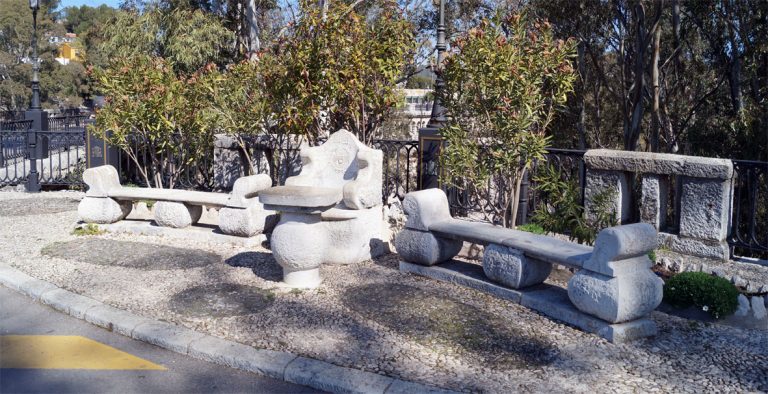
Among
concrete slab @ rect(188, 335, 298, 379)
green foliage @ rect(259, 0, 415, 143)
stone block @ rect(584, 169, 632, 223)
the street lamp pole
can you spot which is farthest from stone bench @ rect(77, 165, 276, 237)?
stone block @ rect(584, 169, 632, 223)

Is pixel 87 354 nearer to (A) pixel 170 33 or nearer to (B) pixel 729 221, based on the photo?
(B) pixel 729 221

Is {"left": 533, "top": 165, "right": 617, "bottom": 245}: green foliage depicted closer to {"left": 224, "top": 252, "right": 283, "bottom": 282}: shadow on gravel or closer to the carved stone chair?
the carved stone chair

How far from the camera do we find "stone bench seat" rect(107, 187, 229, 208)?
884 cm

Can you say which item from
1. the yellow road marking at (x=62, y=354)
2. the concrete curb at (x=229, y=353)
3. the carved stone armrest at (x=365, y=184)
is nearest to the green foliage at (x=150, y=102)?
the carved stone armrest at (x=365, y=184)

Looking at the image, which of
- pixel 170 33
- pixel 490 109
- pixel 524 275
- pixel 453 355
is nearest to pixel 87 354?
pixel 453 355

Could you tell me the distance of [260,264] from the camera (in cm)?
767

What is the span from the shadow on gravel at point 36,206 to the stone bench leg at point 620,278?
8.84 m

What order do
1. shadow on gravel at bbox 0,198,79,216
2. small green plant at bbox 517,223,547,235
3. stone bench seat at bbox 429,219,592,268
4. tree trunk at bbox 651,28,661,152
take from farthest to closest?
1. tree trunk at bbox 651,28,661,152
2. shadow on gravel at bbox 0,198,79,216
3. small green plant at bbox 517,223,547,235
4. stone bench seat at bbox 429,219,592,268

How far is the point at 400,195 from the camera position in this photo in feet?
35.9

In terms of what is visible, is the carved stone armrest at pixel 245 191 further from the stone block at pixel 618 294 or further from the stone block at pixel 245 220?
the stone block at pixel 618 294

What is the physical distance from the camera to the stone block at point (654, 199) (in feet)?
25.0

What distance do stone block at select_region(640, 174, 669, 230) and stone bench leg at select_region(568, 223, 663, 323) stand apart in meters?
2.45

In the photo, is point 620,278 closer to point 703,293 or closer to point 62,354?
point 703,293

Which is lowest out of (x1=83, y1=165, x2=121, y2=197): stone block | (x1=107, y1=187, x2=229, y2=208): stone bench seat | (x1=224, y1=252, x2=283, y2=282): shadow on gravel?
(x1=224, y1=252, x2=283, y2=282): shadow on gravel
